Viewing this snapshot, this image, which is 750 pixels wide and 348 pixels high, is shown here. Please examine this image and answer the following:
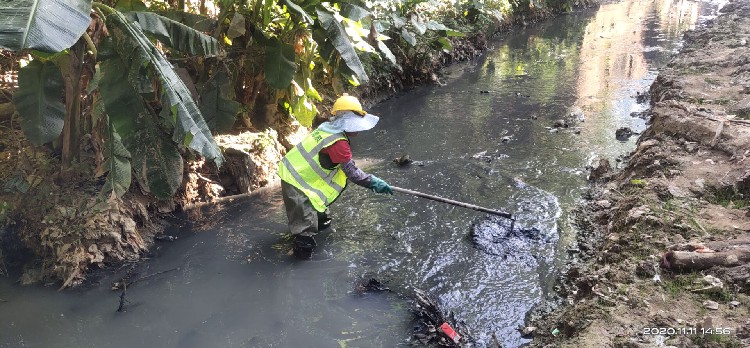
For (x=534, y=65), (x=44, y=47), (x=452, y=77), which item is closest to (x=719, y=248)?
(x=44, y=47)

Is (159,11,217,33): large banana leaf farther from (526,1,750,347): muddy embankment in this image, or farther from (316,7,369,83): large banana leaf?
(526,1,750,347): muddy embankment

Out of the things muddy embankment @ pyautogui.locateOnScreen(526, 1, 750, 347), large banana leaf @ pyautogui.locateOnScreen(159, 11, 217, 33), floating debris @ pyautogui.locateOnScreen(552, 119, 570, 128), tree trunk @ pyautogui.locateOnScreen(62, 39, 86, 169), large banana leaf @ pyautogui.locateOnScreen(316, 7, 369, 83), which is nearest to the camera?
muddy embankment @ pyautogui.locateOnScreen(526, 1, 750, 347)

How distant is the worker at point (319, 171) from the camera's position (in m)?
4.99

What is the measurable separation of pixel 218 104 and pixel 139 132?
160 centimetres

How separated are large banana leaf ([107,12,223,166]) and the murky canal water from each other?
1.48 meters

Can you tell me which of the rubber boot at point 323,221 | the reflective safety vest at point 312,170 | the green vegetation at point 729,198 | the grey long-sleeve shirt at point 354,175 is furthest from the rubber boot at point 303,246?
the green vegetation at point 729,198

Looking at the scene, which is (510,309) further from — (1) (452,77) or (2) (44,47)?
(1) (452,77)

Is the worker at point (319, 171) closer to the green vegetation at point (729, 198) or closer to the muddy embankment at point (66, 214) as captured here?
the muddy embankment at point (66, 214)

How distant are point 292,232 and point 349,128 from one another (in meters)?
A: 1.20

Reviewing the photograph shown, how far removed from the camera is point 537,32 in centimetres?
1898

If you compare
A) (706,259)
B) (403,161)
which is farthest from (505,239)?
(403,161)

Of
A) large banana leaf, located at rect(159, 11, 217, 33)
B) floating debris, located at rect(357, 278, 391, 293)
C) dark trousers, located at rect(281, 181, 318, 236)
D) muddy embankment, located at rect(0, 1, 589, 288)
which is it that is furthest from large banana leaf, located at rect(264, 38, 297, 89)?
floating debris, located at rect(357, 278, 391, 293)

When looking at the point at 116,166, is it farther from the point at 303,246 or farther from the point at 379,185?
the point at 379,185

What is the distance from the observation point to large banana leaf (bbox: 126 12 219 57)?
14.6 ft
